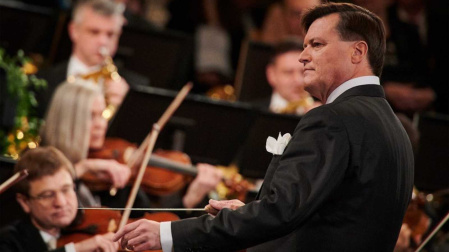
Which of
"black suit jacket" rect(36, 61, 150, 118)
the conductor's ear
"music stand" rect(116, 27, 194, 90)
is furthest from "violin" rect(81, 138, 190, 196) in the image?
the conductor's ear

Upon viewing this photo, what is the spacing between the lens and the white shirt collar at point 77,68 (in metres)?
6.55

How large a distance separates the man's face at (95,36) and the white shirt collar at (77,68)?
3 centimetres

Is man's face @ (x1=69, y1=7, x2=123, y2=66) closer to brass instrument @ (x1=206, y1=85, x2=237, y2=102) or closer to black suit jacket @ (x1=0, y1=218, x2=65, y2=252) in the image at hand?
brass instrument @ (x1=206, y1=85, x2=237, y2=102)

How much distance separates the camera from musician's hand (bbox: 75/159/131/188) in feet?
16.9

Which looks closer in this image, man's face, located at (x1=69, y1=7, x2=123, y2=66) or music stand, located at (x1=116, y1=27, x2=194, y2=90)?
man's face, located at (x1=69, y1=7, x2=123, y2=66)

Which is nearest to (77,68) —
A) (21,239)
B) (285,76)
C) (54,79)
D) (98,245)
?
(54,79)

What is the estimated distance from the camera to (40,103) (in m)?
6.16

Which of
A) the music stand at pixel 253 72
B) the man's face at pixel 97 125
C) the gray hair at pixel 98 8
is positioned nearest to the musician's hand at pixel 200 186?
the man's face at pixel 97 125

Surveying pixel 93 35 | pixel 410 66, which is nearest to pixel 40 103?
pixel 93 35

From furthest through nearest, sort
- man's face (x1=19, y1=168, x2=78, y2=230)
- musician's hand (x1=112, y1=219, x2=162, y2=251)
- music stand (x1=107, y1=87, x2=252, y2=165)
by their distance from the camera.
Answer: music stand (x1=107, y1=87, x2=252, y2=165) → man's face (x1=19, y1=168, x2=78, y2=230) → musician's hand (x1=112, y1=219, x2=162, y2=251)

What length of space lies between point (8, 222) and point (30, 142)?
1.17 meters

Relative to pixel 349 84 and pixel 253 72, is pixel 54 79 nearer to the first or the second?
pixel 253 72

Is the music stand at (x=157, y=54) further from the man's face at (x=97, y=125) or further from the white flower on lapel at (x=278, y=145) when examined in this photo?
the white flower on lapel at (x=278, y=145)

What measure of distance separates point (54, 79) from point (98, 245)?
9.10 feet
